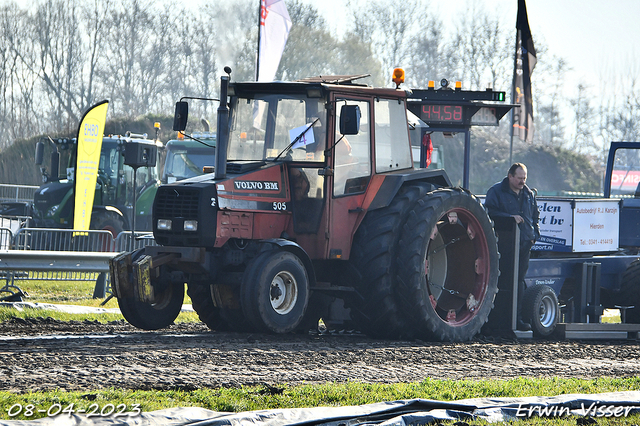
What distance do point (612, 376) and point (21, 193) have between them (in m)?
30.8

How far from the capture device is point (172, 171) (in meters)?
20.5

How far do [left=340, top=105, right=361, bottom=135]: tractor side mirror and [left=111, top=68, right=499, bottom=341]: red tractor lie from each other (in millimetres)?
11

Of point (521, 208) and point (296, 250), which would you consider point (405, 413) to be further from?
point (521, 208)

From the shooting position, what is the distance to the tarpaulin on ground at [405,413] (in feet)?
13.9

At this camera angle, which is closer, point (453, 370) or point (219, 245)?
point (453, 370)

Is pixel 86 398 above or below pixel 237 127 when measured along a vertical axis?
below

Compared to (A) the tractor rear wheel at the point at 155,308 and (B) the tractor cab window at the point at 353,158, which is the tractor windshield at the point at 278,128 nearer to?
(B) the tractor cab window at the point at 353,158

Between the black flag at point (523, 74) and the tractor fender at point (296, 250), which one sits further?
the black flag at point (523, 74)

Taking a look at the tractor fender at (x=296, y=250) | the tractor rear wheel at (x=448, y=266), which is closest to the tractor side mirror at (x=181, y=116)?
the tractor fender at (x=296, y=250)

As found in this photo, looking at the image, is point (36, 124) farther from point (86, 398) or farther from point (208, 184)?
point (86, 398)

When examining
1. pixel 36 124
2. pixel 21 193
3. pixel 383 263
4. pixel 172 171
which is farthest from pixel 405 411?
pixel 36 124

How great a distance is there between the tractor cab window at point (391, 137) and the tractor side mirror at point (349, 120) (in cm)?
84

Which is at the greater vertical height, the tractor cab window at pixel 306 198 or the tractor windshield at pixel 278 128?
the tractor windshield at pixel 278 128

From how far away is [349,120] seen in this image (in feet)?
26.1
